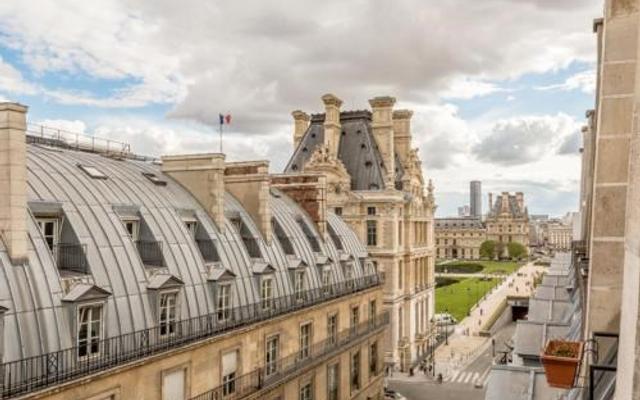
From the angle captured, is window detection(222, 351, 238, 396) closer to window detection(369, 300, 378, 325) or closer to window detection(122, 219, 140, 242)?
window detection(122, 219, 140, 242)

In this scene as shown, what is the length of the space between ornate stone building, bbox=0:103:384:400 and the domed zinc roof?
0.06m

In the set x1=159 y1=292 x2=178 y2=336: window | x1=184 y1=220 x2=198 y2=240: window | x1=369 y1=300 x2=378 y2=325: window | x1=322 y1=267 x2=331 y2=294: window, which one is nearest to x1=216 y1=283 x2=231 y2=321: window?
x1=159 y1=292 x2=178 y2=336: window

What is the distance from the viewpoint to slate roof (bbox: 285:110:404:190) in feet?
217

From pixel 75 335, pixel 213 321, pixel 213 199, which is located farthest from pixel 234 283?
pixel 75 335

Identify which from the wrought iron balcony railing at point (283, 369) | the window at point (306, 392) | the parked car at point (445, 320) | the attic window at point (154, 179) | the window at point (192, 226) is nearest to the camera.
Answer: the wrought iron balcony railing at point (283, 369)

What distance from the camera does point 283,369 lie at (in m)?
28.8

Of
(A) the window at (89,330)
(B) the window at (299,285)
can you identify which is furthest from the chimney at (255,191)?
(A) the window at (89,330)

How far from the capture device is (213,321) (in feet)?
79.8

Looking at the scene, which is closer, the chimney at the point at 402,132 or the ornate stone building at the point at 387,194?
the ornate stone building at the point at 387,194

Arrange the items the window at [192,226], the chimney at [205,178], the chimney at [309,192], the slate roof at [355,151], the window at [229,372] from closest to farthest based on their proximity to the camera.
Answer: the window at [229,372] → the window at [192,226] → the chimney at [205,178] → the chimney at [309,192] → the slate roof at [355,151]

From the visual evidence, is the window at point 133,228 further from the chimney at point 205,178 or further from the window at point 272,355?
the window at point 272,355

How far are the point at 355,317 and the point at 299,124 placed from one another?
40.8 meters

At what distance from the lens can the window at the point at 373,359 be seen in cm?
4020

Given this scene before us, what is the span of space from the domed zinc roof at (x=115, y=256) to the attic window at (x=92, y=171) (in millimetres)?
119
